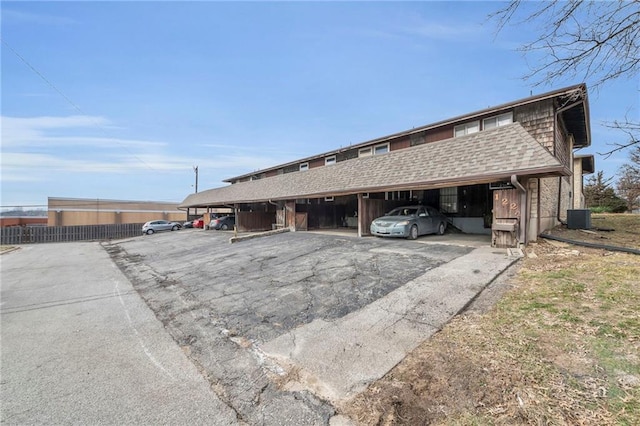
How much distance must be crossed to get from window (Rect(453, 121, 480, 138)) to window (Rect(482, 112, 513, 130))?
12.2 inches

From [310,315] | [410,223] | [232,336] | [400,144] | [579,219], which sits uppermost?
[400,144]

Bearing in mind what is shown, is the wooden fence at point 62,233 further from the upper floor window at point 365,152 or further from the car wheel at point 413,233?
the car wheel at point 413,233

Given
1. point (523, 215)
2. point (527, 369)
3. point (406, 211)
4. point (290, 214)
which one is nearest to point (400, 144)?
point (406, 211)

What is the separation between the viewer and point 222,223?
2775 centimetres

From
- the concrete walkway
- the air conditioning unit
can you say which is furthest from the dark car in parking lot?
the air conditioning unit

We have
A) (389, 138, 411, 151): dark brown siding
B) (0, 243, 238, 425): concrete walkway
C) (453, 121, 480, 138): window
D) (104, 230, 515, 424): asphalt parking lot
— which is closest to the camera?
(0, 243, 238, 425): concrete walkway

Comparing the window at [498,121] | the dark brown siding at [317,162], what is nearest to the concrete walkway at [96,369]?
the window at [498,121]

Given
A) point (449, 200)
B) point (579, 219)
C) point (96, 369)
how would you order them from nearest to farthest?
point (96, 369)
point (579, 219)
point (449, 200)

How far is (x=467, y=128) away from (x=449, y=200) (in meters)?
3.52

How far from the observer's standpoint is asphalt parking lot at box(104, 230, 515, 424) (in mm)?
3172

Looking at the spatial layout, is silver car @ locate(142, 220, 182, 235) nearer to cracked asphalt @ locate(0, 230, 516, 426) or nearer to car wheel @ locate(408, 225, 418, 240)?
cracked asphalt @ locate(0, 230, 516, 426)

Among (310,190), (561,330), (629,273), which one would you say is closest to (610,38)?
(629,273)

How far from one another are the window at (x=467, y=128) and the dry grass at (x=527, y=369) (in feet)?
31.3

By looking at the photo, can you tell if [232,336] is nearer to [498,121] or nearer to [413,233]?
[413,233]
